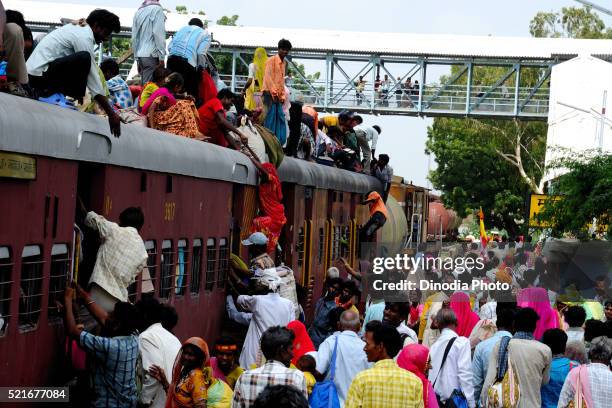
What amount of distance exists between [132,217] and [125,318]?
4.76 ft

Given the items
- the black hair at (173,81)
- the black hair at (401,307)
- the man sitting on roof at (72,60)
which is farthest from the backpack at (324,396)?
the black hair at (173,81)

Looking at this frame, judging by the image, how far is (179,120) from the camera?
1302 centimetres

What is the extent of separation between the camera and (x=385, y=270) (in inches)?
784

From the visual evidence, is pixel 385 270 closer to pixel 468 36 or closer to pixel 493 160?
pixel 468 36

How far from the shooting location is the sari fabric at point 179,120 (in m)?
12.9

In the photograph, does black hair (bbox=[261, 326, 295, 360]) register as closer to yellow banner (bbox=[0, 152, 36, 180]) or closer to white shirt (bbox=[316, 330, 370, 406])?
yellow banner (bbox=[0, 152, 36, 180])

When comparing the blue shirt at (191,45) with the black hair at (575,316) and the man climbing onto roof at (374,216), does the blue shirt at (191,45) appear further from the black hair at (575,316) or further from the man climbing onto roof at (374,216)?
the man climbing onto roof at (374,216)

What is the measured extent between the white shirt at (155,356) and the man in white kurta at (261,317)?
3.31 metres

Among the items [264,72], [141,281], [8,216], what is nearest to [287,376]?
[8,216]

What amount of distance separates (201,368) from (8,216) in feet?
5.13

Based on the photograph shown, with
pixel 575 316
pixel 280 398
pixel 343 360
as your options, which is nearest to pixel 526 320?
pixel 343 360

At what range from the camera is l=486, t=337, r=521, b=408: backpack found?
1035 centimetres

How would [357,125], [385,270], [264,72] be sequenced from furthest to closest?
[357,125]
[385,270]
[264,72]

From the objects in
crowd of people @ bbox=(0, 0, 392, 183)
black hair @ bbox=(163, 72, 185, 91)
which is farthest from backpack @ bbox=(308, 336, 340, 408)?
black hair @ bbox=(163, 72, 185, 91)
